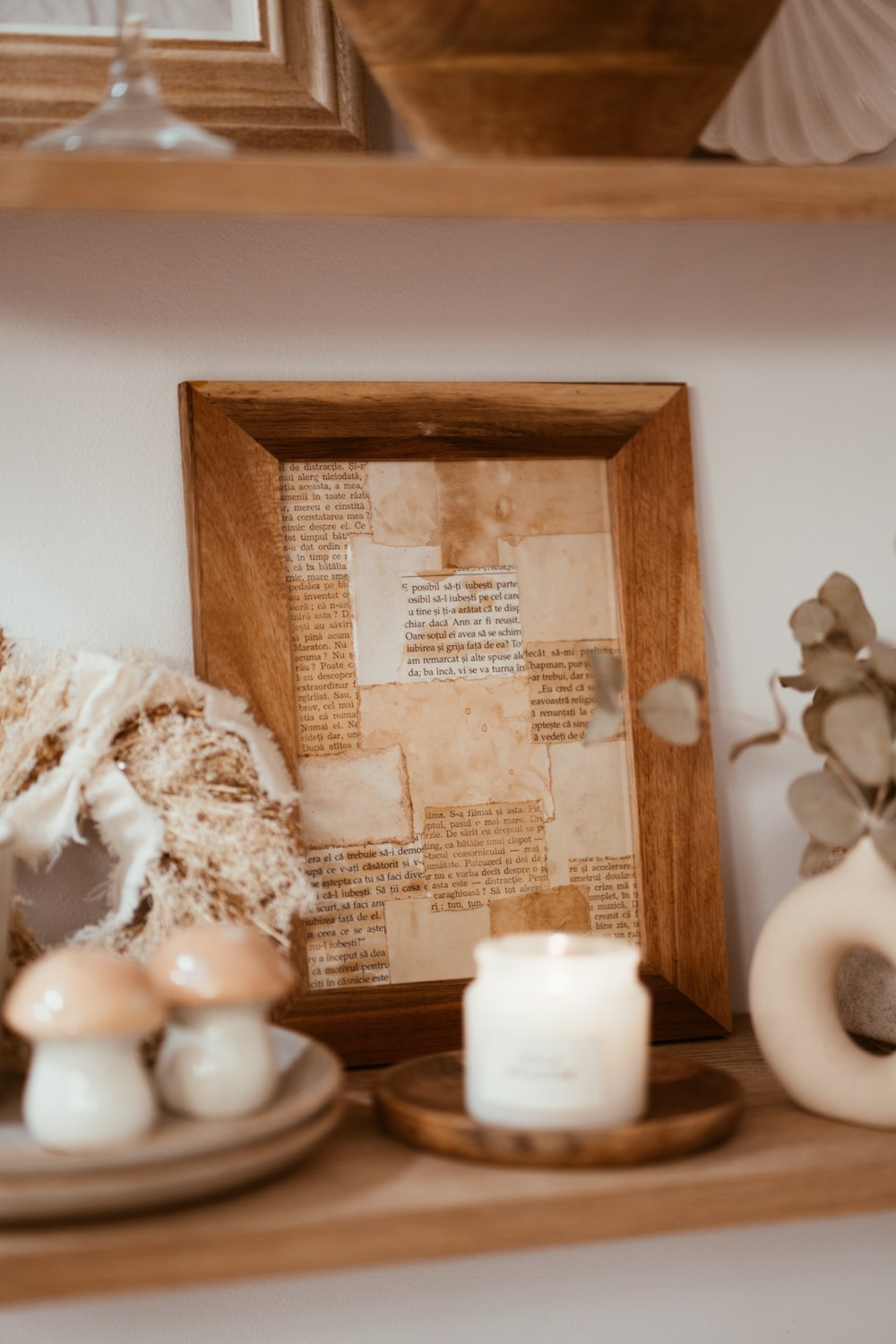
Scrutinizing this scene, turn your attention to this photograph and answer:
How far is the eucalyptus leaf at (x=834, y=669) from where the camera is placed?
0.58 meters

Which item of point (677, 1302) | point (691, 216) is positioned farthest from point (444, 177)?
point (677, 1302)

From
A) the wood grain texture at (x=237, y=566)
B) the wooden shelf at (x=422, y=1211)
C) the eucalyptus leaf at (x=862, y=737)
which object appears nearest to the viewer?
the wooden shelf at (x=422, y=1211)

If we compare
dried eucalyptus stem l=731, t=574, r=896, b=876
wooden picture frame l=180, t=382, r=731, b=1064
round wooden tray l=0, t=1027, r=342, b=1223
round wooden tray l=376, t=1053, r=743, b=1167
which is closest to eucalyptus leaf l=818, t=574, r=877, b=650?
dried eucalyptus stem l=731, t=574, r=896, b=876

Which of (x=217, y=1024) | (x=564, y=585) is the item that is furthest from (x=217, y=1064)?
(x=564, y=585)

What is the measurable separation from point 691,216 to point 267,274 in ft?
0.85

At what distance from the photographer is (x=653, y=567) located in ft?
2.34

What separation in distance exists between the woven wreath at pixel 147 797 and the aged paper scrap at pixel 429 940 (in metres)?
0.08

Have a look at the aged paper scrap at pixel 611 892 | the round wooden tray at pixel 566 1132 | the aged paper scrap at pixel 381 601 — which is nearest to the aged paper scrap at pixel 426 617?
the aged paper scrap at pixel 381 601

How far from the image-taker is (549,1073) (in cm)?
50

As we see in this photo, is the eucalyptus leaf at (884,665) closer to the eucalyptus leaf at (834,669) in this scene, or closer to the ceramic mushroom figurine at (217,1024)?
the eucalyptus leaf at (834,669)

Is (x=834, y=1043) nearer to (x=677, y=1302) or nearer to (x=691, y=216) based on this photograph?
(x=677, y=1302)

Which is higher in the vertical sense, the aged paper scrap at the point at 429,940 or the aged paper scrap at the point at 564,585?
the aged paper scrap at the point at 564,585

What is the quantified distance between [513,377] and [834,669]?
253 millimetres

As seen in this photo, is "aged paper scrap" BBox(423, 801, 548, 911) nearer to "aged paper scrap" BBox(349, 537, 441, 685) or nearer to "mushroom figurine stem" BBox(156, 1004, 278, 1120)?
"aged paper scrap" BBox(349, 537, 441, 685)
